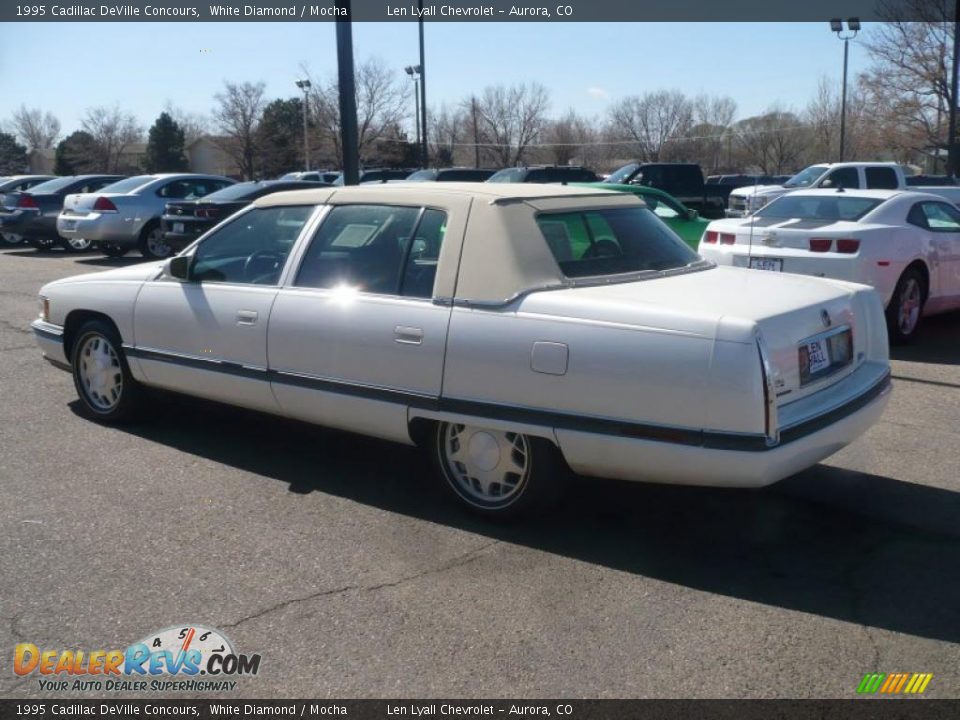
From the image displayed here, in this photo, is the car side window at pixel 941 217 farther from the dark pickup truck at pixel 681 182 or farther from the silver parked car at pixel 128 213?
the silver parked car at pixel 128 213

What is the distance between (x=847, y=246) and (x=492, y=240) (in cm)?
542

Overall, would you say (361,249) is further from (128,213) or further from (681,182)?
→ (681,182)

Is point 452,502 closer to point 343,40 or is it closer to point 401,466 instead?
point 401,466

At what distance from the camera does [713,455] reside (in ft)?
13.6

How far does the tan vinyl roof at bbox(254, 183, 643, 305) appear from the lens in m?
4.70

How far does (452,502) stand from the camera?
509 cm

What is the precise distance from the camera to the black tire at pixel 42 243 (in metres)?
21.0

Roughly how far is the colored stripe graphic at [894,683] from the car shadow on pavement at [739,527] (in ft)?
1.21

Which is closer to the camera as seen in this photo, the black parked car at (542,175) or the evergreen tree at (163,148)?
the black parked car at (542,175)

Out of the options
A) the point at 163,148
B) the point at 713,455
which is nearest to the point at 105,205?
the point at 713,455

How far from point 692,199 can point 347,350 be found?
17.8 m

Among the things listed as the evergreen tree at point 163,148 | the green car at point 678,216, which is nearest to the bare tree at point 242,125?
the evergreen tree at point 163,148

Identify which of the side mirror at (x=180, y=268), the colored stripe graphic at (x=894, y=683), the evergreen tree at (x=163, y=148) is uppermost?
the evergreen tree at (x=163, y=148)

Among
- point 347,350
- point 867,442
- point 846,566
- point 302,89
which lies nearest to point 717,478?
point 846,566
